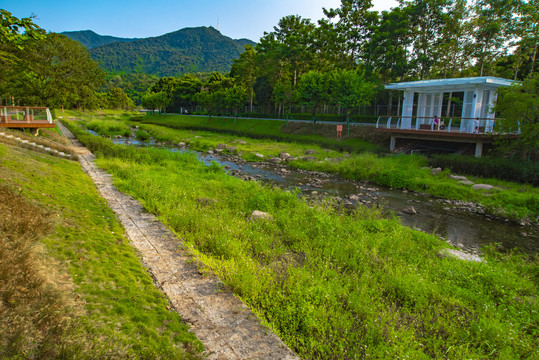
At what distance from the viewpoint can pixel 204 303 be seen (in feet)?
18.8

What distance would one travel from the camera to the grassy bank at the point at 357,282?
5.33 meters

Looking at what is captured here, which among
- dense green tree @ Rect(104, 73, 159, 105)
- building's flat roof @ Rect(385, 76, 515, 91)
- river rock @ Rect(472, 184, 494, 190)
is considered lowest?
river rock @ Rect(472, 184, 494, 190)

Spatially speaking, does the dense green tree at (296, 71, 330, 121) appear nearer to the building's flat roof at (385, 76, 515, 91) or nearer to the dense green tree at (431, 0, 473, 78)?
the building's flat roof at (385, 76, 515, 91)

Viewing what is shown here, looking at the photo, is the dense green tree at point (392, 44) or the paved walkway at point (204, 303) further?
the dense green tree at point (392, 44)

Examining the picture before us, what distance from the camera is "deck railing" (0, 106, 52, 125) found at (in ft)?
69.7

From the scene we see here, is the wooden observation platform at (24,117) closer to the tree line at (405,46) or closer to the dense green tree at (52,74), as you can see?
the dense green tree at (52,74)

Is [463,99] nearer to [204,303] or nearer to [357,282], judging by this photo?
[357,282]

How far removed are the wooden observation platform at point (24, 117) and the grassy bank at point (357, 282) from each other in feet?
51.9

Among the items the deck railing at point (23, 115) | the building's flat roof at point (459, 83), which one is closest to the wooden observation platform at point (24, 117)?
the deck railing at point (23, 115)

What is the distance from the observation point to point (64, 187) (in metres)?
10.9

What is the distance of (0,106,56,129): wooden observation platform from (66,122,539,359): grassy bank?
15.8 m

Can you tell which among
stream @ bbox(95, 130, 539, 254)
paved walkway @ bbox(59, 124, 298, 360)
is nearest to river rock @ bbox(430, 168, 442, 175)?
stream @ bbox(95, 130, 539, 254)

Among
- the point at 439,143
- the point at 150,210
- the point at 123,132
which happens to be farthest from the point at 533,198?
the point at 123,132

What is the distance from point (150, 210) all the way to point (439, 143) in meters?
23.7
